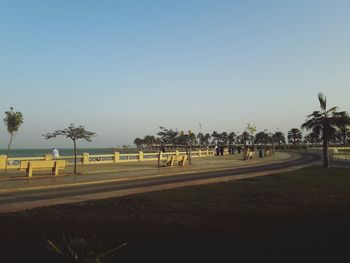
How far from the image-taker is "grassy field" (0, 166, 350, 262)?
21.1ft

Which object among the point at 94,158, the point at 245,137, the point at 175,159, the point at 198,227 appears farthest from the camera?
the point at 245,137

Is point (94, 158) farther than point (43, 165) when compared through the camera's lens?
Yes

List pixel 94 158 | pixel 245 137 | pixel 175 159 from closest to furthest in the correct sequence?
pixel 175 159, pixel 94 158, pixel 245 137

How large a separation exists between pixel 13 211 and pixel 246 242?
6.88 m

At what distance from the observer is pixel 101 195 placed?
14.5 meters

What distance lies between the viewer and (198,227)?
8.39 meters

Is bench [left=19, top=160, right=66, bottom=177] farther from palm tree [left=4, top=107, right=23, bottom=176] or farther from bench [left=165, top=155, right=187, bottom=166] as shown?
bench [left=165, top=155, right=187, bottom=166]

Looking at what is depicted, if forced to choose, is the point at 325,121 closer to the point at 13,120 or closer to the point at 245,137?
the point at 13,120

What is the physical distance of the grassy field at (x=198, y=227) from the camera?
21.1ft

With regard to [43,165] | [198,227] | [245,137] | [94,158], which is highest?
[245,137]

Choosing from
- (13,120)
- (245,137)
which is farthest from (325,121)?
(245,137)

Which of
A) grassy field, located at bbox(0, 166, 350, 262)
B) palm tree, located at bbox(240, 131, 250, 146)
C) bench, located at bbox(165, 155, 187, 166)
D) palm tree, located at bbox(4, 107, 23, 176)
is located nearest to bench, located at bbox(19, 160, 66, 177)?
palm tree, located at bbox(4, 107, 23, 176)

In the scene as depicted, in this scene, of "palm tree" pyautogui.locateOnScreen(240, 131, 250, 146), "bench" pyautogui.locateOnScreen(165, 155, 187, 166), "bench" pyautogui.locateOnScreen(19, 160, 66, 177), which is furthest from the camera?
"palm tree" pyautogui.locateOnScreen(240, 131, 250, 146)

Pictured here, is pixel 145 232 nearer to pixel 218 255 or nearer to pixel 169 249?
pixel 169 249
